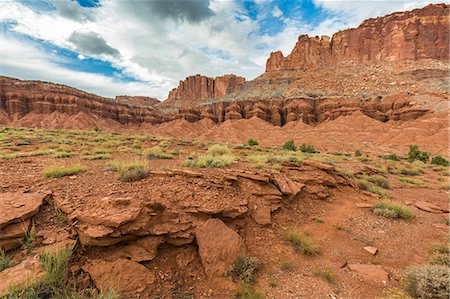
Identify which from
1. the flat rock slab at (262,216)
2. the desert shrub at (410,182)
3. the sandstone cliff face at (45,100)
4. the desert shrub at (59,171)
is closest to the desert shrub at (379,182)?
the desert shrub at (410,182)

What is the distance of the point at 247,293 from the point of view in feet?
10.6

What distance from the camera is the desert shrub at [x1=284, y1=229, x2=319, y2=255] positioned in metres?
4.36

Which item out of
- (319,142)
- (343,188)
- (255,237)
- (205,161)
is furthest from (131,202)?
(319,142)

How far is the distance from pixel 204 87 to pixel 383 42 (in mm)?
71508

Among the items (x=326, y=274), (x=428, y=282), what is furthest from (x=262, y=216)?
(x=428, y=282)

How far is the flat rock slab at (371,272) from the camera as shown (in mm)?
3666

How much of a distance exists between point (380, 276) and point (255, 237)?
88.6 inches

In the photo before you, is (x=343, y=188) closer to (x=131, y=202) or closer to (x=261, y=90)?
(x=131, y=202)

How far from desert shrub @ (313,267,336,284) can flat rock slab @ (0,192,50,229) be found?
195 inches

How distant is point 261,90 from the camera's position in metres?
75.5

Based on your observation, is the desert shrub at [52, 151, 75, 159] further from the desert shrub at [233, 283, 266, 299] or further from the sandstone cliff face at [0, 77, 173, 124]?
the sandstone cliff face at [0, 77, 173, 124]

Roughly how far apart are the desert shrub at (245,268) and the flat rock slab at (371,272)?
180 centimetres

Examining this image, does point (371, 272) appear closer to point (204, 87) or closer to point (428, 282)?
point (428, 282)

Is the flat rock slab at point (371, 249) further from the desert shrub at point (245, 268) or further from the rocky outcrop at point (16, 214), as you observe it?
the rocky outcrop at point (16, 214)
